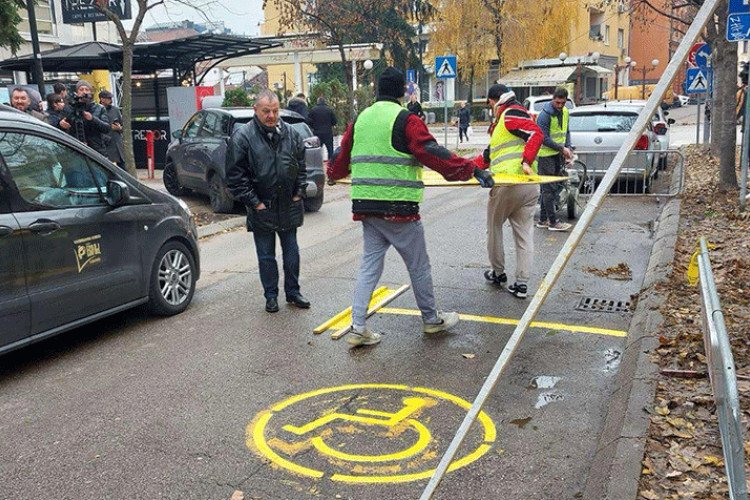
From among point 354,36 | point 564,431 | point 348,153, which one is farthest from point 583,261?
point 354,36

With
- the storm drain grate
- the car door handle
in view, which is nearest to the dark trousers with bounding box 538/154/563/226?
the storm drain grate

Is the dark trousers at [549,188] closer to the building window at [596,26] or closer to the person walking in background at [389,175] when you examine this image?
the person walking in background at [389,175]

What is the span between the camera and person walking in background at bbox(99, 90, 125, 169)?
38.6 feet

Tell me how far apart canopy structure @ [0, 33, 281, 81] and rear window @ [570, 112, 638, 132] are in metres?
7.58

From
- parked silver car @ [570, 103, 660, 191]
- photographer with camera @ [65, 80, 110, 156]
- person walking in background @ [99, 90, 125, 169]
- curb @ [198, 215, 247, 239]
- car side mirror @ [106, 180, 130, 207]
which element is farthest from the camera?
parked silver car @ [570, 103, 660, 191]

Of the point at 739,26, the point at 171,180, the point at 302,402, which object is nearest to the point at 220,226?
the point at 171,180

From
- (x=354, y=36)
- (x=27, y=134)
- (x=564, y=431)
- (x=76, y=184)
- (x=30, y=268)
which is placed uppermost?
(x=354, y=36)

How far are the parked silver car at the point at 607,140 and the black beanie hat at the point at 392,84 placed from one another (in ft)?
25.4

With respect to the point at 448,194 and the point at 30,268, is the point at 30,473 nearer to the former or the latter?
the point at 30,268

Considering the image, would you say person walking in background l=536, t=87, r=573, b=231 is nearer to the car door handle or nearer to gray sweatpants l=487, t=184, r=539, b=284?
gray sweatpants l=487, t=184, r=539, b=284

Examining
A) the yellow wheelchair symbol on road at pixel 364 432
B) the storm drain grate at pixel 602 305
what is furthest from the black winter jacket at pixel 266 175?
the storm drain grate at pixel 602 305

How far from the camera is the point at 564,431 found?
4320 mm

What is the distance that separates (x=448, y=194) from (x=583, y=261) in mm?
6268

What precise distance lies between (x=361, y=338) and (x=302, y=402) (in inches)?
43.4
